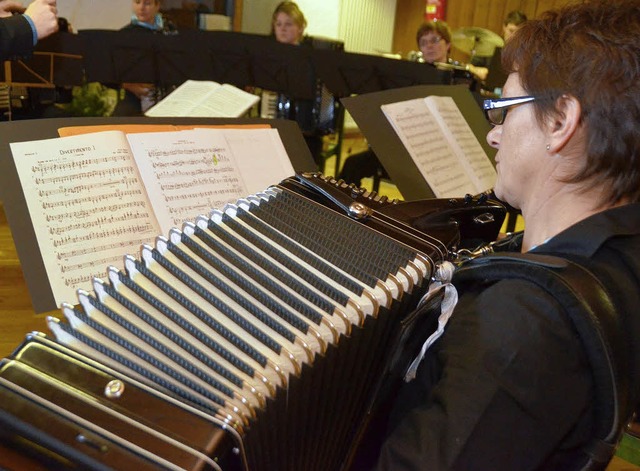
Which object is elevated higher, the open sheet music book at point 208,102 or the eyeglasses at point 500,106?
the eyeglasses at point 500,106

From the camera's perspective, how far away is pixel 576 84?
32.2 inches

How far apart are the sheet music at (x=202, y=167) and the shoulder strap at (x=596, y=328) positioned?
0.68 m

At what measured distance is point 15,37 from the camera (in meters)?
2.53

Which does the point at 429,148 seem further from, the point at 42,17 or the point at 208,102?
the point at 42,17

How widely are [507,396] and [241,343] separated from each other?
1.03 ft

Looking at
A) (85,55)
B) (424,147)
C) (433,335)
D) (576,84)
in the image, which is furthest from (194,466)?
(85,55)

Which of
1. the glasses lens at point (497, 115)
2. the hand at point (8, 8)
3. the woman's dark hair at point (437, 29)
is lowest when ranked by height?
the glasses lens at point (497, 115)

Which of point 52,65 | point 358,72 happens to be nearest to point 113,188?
point 358,72

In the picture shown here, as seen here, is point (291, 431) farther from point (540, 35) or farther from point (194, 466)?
point (540, 35)

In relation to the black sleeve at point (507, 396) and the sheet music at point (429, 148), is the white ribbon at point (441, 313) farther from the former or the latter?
the sheet music at point (429, 148)

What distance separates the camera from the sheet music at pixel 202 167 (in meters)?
1.19

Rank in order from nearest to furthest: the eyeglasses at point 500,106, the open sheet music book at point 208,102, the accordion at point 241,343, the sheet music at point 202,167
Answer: the accordion at point 241,343 < the eyeglasses at point 500,106 < the sheet music at point 202,167 < the open sheet music book at point 208,102

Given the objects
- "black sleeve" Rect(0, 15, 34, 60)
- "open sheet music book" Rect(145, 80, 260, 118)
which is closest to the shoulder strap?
"open sheet music book" Rect(145, 80, 260, 118)

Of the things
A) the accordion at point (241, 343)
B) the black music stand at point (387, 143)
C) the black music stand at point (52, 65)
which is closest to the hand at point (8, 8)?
the black music stand at point (52, 65)
